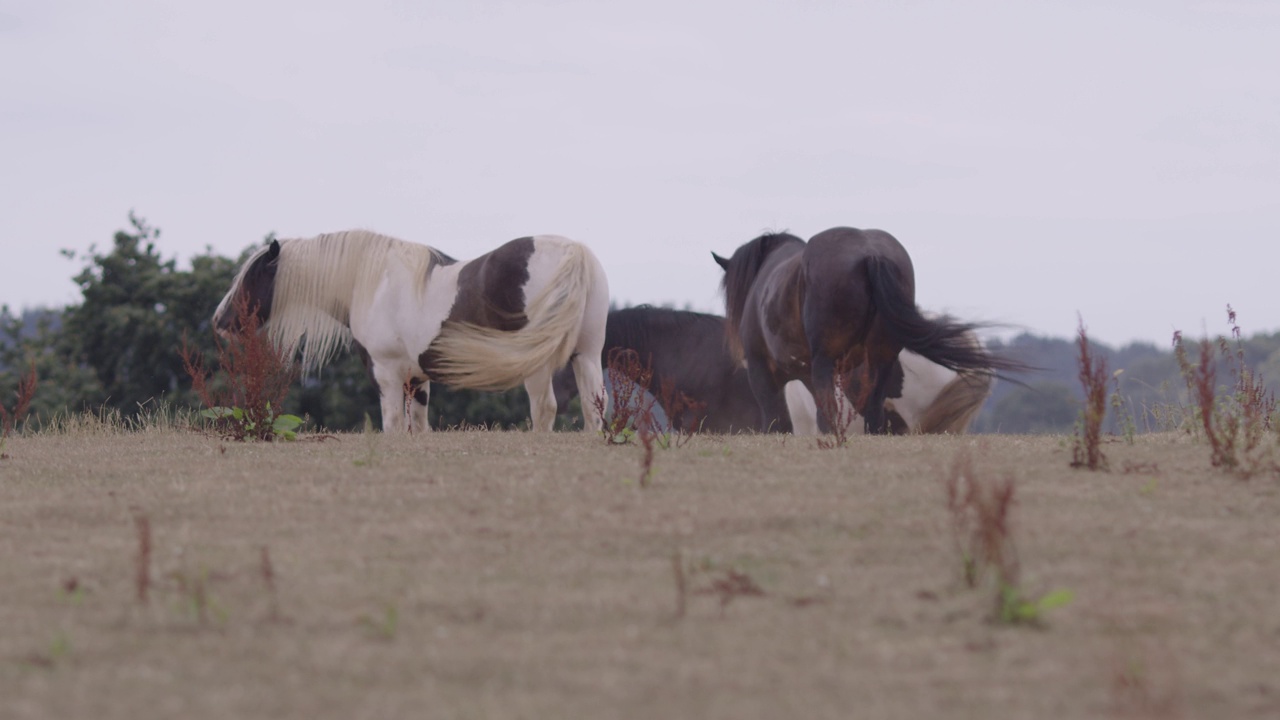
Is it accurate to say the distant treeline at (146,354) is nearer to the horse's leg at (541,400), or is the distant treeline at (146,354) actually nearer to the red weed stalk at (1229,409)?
the horse's leg at (541,400)

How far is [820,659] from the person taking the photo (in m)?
3.37

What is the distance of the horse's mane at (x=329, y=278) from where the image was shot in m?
11.4

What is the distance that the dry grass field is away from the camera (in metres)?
3.11

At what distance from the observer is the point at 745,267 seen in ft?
38.4

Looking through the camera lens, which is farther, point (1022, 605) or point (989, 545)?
point (989, 545)

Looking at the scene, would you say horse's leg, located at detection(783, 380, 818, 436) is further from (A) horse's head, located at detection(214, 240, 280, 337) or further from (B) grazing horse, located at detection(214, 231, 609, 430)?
(A) horse's head, located at detection(214, 240, 280, 337)

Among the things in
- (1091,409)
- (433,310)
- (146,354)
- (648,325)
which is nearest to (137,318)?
(146,354)

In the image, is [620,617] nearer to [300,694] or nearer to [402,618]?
[402,618]

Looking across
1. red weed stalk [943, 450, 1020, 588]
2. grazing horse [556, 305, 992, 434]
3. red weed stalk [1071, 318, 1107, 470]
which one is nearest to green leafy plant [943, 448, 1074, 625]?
red weed stalk [943, 450, 1020, 588]

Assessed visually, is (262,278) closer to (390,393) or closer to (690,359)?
(390,393)

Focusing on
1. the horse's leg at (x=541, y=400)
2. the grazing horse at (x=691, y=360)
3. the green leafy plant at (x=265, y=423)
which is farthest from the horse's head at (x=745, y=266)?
the green leafy plant at (x=265, y=423)

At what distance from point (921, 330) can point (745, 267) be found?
2.95 metres

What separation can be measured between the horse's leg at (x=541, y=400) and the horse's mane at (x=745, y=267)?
1802mm

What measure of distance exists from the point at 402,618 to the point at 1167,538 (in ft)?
8.66
